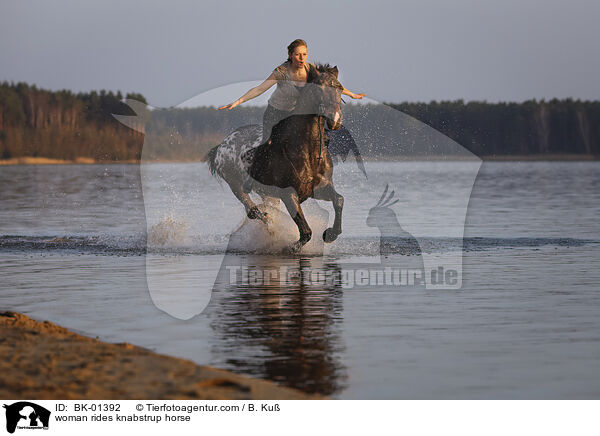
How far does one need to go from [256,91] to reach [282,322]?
5375mm

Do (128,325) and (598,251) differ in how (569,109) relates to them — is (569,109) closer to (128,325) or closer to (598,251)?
(598,251)

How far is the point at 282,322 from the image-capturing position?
29.2 feet

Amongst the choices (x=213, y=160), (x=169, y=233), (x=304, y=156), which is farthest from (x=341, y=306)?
(x=213, y=160)

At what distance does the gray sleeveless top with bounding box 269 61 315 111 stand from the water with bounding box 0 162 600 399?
7.02 ft

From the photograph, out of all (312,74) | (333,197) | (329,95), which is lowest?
(333,197)

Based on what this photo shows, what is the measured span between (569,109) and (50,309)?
112 meters

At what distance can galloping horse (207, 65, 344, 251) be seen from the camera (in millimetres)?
12641

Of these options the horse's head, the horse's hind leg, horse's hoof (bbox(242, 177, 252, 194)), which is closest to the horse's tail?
horse's hoof (bbox(242, 177, 252, 194))
